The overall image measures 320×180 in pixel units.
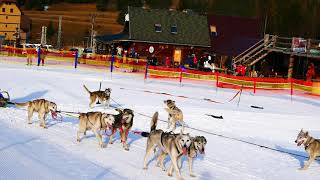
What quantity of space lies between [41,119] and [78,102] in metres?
5.31

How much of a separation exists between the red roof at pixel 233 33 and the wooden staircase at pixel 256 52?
7.87ft

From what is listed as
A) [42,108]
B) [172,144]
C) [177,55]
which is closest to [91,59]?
[177,55]

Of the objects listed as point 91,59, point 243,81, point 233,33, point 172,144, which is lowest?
point 172,144

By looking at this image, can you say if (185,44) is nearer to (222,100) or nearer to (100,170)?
(222,100)

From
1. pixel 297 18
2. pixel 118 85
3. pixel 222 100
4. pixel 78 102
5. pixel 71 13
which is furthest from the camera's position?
pixel 71 13

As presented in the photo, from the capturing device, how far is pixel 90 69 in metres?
34.1

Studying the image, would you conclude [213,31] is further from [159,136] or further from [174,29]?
[159,136]

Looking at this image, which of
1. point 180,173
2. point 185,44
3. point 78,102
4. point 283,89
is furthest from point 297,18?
point 180,173

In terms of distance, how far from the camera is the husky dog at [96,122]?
11547 mm

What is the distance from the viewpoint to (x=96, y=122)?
1180 centimetres

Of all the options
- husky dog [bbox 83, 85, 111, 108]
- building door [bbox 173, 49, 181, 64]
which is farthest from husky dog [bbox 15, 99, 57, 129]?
building door [bbox 173, 49, 181, 64]

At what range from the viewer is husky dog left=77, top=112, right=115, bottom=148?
455 inches

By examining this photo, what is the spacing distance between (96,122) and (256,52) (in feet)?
110

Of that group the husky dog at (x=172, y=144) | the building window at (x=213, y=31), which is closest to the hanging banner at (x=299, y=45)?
the building window at (x=213, y=31)
